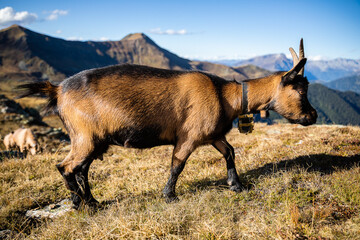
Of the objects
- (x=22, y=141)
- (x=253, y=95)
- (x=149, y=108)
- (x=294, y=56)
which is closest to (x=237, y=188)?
(x=253, y=95)

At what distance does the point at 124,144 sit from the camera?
4.05m

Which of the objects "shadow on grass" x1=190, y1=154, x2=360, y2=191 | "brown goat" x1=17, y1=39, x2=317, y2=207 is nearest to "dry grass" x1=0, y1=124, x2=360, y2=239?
"shadow on grass" x1=190, y1=154, x2=360, y2=191

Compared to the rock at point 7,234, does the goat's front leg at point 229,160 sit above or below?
above

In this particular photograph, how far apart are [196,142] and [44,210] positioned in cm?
317

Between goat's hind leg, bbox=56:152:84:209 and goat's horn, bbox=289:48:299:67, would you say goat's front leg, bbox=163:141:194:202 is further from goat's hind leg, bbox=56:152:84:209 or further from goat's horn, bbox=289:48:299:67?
goat's horn, bbox=289:48:299:67

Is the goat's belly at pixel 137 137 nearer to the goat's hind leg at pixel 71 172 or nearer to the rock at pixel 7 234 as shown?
the goat's hind leg at pixel 71 172

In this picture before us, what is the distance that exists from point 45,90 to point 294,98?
4573mm

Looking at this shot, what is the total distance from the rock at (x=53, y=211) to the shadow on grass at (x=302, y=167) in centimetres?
250

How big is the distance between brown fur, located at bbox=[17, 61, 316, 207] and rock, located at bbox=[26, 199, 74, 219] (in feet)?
1.32

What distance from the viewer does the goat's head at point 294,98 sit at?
4383mm

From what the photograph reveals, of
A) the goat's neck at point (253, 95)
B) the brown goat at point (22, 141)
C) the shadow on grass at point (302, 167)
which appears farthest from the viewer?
the brown goat at point (22, 141)

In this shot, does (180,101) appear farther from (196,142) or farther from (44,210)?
(44,210)

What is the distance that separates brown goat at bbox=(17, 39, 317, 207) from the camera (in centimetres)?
383

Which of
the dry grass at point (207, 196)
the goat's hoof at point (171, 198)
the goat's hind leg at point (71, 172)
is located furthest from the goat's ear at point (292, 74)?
the goat's hind leg at point (71, 172)
